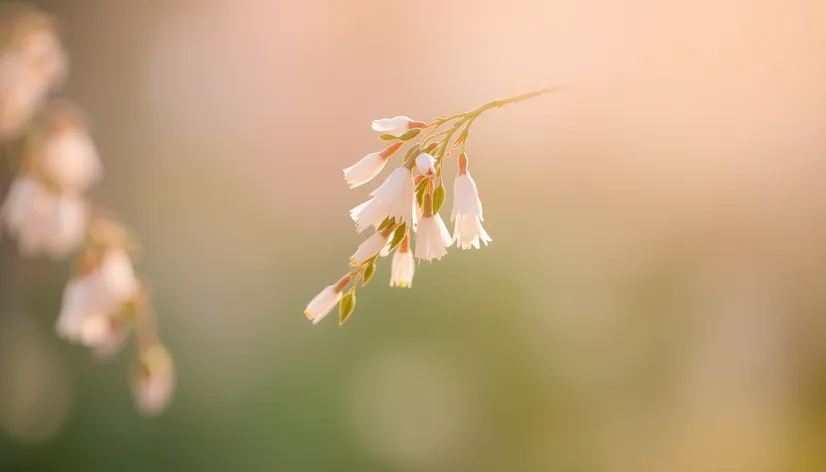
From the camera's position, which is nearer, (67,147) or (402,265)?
(402,265)

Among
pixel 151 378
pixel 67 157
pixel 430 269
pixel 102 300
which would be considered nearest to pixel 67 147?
pixel 67 157

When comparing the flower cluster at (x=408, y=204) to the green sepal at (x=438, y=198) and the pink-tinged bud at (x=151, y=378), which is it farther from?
the pink-tinged bud at (x=151, y=378)

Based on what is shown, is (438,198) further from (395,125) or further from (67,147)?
(67,147)

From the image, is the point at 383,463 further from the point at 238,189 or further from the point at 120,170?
the point at 120,170

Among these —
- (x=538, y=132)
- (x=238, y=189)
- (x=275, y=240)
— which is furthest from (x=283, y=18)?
(x=538, y=132)

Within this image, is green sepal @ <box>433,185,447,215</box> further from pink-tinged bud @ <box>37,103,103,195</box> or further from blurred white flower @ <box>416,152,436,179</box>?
pink-tinged bud @ <box>37,103,103,195</box>

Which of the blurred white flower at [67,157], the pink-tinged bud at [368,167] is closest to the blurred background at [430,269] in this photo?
the blurred white flower at [67,157]
